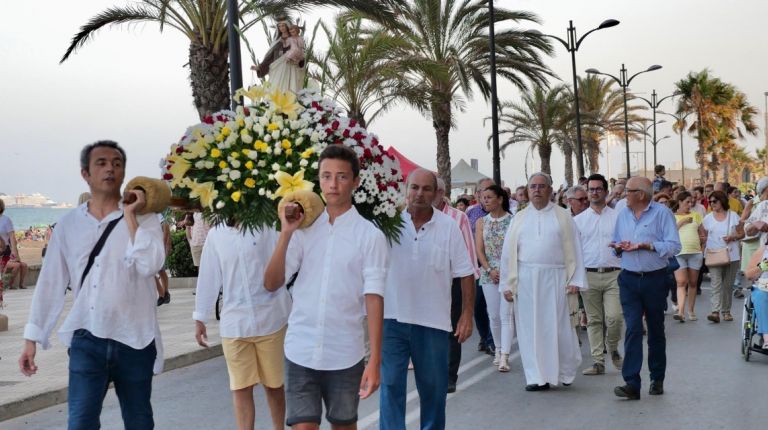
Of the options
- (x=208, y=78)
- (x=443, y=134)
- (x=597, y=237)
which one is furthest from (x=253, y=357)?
(x=443, y=134)

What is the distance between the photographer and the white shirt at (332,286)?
4562 millimetres

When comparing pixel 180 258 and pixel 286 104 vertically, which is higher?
pixel 286 104

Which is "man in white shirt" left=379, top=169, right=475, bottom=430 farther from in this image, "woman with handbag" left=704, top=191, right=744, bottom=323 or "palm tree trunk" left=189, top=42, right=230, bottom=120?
"palm tree trunk" left=189, top=42, right=230, bottom=120

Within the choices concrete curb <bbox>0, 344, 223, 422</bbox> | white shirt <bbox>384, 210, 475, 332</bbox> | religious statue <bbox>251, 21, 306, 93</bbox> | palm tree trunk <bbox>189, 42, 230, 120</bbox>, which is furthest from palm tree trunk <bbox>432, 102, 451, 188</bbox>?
white shirt <bbox>384, 210, 475, 332</bbox>

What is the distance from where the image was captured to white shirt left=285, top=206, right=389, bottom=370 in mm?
4562

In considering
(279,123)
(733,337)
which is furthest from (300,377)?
(733,337)

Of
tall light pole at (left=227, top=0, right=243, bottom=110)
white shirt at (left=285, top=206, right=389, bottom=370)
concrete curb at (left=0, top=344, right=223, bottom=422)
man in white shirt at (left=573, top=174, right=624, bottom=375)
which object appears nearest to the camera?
white shirt at (left=285, top=206, right=389, bottom=370)

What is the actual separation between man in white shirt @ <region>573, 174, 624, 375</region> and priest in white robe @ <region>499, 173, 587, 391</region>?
0.83 m

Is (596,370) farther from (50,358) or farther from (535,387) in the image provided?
(50,358)

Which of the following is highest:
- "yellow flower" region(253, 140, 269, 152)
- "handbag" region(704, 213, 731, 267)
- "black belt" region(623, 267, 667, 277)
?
"yellow flower" region(253, 140, 269, 152)

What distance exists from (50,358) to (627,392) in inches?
247

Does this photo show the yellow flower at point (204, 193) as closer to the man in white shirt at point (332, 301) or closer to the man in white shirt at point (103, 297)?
the man in white shirt at point (103, 297)

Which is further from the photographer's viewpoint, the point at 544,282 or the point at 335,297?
the point at 544,282

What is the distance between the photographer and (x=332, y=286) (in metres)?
4.58
